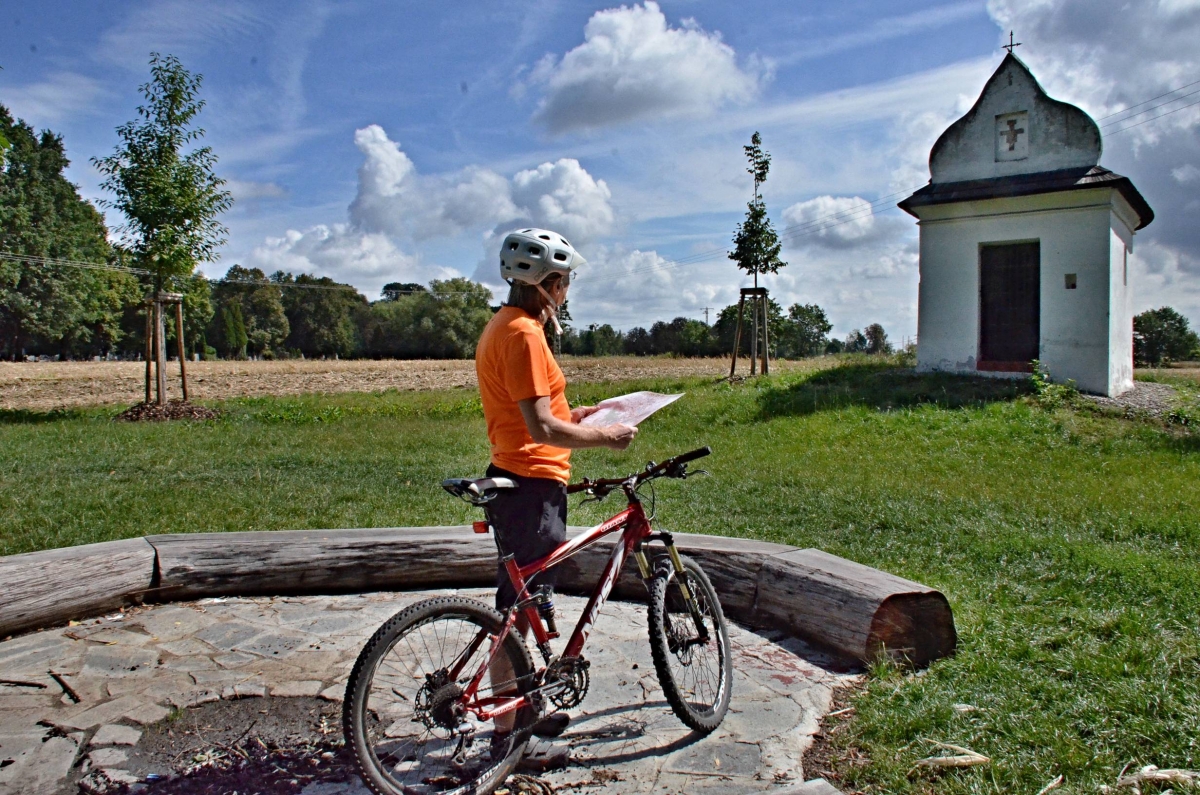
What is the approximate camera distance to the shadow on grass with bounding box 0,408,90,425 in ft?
55.3

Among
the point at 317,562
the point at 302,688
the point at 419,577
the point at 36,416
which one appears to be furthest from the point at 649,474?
the point at 36,416

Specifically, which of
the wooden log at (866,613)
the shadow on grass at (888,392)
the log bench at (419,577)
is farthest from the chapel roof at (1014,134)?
the wooden log at (866,613)

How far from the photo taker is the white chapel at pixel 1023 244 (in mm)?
14492

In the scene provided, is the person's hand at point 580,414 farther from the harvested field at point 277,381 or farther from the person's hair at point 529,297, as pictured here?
the harvested field at point 277,381

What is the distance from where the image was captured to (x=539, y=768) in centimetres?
334

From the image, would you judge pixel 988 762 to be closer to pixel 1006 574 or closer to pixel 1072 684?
pixel 1072 684

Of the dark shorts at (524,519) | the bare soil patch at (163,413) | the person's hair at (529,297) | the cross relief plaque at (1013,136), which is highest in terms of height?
the cross relief plaque at (1013,136)

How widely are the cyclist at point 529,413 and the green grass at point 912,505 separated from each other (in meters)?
1.48

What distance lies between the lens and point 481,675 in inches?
121

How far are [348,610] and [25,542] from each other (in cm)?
334

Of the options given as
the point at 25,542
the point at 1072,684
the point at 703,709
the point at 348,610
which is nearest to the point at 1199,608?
the point at 1072,684

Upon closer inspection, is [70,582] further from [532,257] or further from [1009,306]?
[1009,306]

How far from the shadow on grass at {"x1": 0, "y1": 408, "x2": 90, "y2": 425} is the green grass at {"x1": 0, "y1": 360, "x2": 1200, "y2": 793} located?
0.19m

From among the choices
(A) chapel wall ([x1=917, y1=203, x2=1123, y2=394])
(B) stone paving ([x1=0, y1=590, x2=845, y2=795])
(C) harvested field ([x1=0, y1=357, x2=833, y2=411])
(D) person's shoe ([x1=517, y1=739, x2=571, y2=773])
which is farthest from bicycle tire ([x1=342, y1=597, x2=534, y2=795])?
(C) harvested field ([x1=0, y1=357, x2=833, y2=411])
